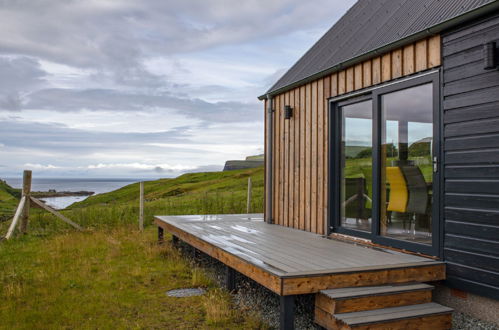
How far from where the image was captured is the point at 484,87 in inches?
139

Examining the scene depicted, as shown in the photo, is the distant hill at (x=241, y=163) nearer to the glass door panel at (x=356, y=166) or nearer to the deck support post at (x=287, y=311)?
the glass door panel at (x=356, y=166)

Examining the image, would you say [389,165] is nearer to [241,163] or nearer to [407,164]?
[407,164]

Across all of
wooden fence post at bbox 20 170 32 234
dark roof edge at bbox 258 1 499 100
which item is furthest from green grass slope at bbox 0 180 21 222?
dark roof edge at bbox 258 1 499 100

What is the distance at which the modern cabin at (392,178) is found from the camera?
3.44 m

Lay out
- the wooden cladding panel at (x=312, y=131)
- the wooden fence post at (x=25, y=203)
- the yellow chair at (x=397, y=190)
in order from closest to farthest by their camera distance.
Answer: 1. the wooden cladding panel at (x=312, y=131)
2. the yellow chair at (x=397, y=190)
3. the wooden fence post at (x=25, y=203)

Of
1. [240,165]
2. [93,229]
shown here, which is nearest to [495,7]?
[93,229]

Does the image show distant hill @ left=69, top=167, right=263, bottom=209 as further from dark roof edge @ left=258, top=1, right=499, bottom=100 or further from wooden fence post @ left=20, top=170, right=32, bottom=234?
dark roof edge @ left=258, top=1, right=499, bottom=100

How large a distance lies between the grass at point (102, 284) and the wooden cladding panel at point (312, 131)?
5.63 feet

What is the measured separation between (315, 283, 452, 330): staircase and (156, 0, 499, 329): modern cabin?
11 millimetres

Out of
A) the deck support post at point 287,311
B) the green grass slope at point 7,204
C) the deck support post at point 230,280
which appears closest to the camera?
the deck support post at point 287,311

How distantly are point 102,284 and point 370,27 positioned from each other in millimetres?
4729

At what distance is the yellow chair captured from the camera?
451 centimetres

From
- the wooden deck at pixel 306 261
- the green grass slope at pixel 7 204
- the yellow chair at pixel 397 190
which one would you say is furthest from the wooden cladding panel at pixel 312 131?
the green grass slope at pixel 7 204

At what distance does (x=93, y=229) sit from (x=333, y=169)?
5.87 metres
